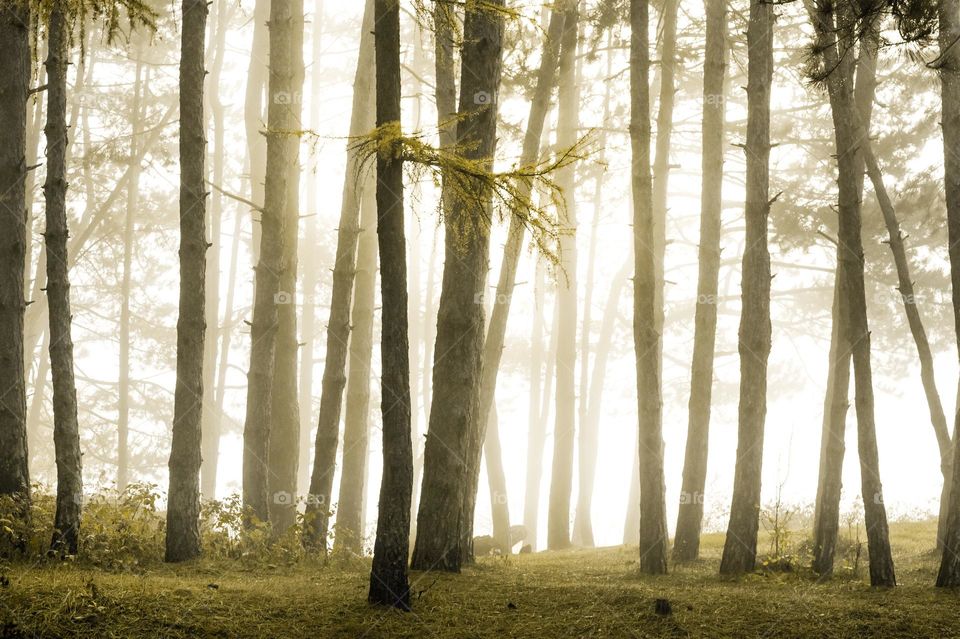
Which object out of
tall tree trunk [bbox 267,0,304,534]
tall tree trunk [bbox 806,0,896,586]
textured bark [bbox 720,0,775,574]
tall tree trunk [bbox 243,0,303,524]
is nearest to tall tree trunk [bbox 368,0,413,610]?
tall tree trunk [bbox 806,0,896,586]

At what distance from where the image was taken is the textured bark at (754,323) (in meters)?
9.08

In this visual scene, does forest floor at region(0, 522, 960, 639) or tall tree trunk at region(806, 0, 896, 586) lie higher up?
tall tree trunk at region(806, 0, 896, 586)

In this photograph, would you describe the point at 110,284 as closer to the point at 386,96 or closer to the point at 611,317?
the point at 611,317

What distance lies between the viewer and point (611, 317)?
24922 millimetres

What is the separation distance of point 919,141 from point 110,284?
77.5 feet

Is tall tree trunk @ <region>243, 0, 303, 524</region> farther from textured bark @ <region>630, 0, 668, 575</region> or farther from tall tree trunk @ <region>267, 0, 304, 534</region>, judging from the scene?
textured bark @ <region>630, 0, 668, 575</region>

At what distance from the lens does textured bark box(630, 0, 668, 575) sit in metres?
9.34

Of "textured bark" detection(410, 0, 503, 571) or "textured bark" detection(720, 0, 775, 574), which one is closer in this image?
"textured bark" detection(410, 0, 503, 571)

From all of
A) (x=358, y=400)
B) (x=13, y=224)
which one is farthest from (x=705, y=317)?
(x=13, y=224)

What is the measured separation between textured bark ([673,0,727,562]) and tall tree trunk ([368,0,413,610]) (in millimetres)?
6106

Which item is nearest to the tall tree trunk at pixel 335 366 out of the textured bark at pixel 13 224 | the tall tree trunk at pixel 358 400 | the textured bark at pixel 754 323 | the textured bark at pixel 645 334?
the tall tree trunk at pixel 358 400

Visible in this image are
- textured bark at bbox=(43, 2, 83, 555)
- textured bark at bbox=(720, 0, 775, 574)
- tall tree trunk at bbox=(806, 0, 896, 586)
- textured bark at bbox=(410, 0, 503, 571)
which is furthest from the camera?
textured bark at bbox=(720, 0, 775, 574)

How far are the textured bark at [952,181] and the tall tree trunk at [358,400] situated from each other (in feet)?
25.1

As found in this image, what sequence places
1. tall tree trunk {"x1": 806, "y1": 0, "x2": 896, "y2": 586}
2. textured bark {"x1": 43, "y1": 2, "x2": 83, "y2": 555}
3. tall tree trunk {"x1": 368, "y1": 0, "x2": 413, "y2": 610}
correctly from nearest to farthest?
tall tree trunk {"x1": 368, "y1": 0, "x2": 413, "y2": 610} → textured bark {"x1": 43, "y1": 2, "x2": 83, "y2": 555} → tall tree trunk {"x1": 806, "y1": 0, "x2": 896, "y2": 586}
